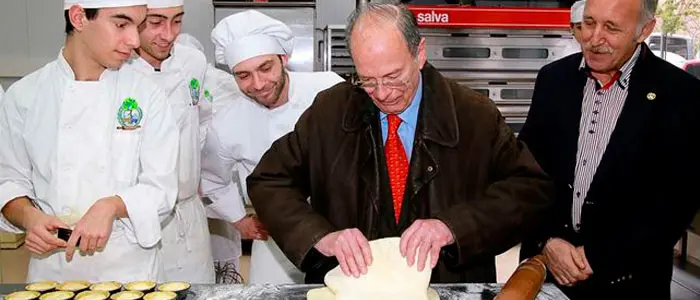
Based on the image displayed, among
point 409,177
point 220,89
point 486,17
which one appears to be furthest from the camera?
point 486,17

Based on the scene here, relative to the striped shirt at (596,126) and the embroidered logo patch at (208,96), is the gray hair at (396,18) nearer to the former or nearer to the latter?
the striped shirt at (596,126)

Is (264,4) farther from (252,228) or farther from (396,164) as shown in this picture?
(396,164)

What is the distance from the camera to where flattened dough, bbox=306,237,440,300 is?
4.52 feet

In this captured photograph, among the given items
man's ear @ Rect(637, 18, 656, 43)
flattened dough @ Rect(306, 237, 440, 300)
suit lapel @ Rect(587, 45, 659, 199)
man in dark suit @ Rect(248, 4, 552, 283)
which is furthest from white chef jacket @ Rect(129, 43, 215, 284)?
man's ear @ Rect(637, 18, 656, 43)

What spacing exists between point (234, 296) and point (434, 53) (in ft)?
8.47

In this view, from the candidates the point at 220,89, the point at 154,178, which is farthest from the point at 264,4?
the point at 154,178

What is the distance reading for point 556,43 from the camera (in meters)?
3.84

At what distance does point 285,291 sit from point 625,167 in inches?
39.2

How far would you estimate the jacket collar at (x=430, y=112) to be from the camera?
1.51 m

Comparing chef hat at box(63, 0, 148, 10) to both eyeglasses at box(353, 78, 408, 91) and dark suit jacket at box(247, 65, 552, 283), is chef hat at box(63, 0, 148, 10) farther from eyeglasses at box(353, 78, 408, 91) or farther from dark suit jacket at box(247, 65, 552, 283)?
eyeglasses at box(353, 78, 408, 91)

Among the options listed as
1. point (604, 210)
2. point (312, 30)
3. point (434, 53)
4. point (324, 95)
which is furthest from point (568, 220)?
point (312, 30)

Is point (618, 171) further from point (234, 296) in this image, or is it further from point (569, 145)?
point (234, 296)

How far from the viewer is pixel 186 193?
7.15 feet

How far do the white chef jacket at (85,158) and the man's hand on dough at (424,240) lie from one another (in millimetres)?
665
